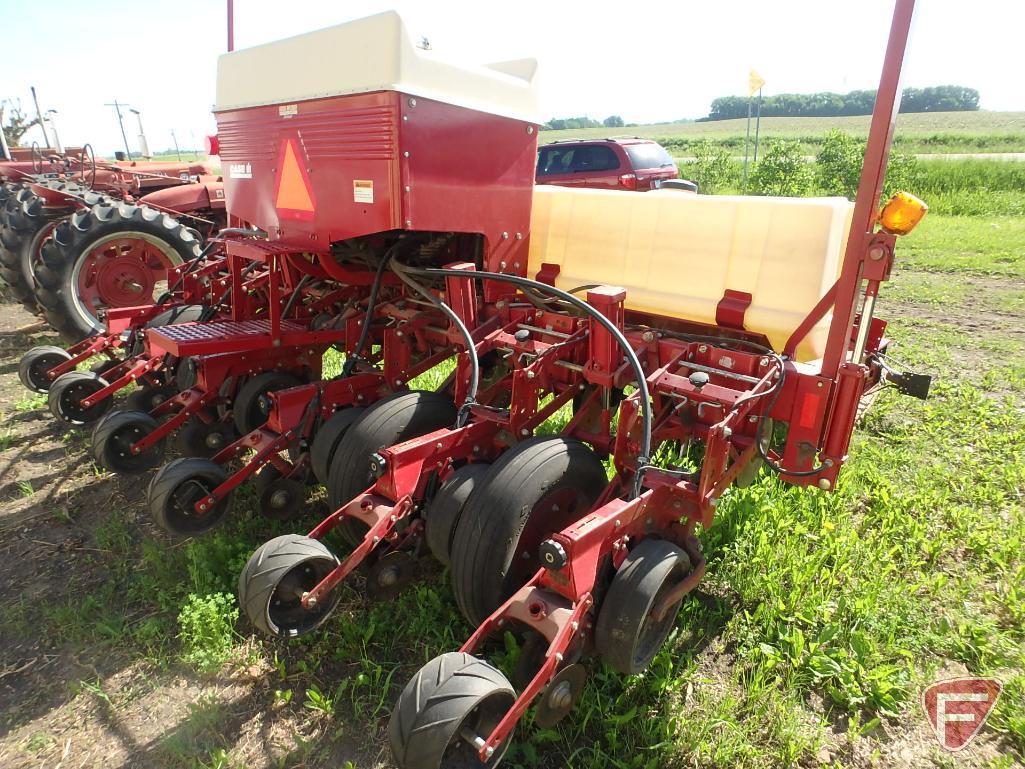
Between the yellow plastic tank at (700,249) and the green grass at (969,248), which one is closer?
the yellow plastic tank at (700,249)

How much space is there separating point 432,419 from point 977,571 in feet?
8.52

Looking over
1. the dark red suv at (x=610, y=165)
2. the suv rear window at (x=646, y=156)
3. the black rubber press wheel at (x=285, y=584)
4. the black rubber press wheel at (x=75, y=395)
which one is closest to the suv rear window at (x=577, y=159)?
the dark red suv at (x=610, y=165)

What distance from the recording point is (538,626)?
1.94 metres

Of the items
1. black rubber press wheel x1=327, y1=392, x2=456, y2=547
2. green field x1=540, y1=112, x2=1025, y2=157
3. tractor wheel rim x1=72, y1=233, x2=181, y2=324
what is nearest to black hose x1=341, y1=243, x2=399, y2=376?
black rubber press wheel x1=327, y1=392, x2=456, y2=547

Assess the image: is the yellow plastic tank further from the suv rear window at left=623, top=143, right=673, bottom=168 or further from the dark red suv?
the suv rear window at left=623, top=143, right=673, bottom=168

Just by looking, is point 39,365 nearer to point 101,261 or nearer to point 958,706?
point 101,261

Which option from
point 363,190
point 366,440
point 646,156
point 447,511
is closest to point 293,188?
point 363,190

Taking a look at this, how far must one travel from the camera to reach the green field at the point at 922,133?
30.8 metres

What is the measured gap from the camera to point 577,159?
1087 cm

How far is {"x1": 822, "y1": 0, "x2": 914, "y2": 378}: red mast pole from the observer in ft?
6.91

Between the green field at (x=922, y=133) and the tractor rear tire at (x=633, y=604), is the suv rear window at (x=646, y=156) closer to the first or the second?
the green field at (x=922, y=133)

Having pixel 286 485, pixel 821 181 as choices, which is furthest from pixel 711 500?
pixel 821 181

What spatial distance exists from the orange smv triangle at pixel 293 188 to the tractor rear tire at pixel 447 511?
1.62 metres

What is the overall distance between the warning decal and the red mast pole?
1.93m
